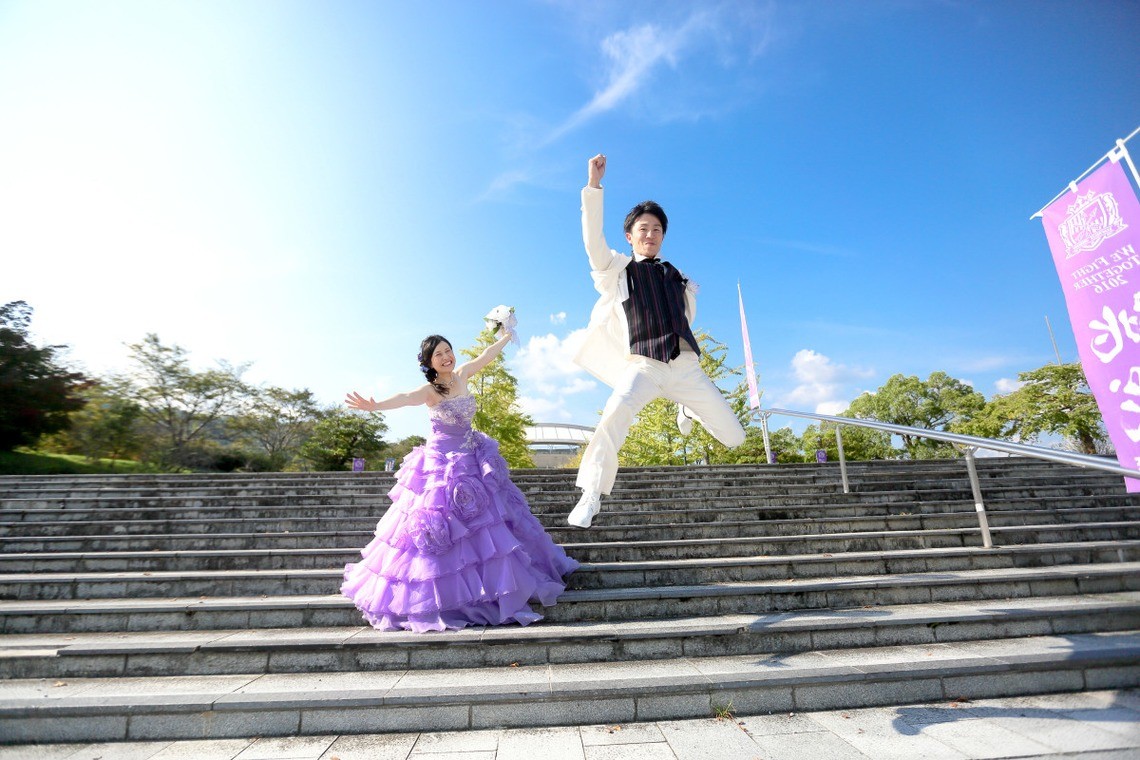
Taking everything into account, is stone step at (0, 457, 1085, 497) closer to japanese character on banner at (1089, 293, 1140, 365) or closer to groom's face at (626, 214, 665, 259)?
japanese character on banner at (1089, 293, 1140, 365)

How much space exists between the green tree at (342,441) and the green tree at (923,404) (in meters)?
34.2

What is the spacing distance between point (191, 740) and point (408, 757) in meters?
1.25

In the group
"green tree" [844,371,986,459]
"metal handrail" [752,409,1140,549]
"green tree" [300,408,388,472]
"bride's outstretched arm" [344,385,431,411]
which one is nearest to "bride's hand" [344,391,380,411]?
"bride's outstretched arm" [344,385,431,411]

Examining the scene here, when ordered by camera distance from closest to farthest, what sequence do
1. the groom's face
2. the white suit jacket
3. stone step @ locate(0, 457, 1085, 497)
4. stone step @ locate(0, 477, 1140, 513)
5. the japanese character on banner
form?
1. the japanese character on banner
2. the white suit jacket
3. the groom's face
4. stone step @ locate(0, 477, 1140, 513)
5. stone step @ locate(0, 457, 1085, 497)

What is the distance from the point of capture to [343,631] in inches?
133

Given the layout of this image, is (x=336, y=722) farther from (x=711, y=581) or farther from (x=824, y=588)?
(x=824, y=588)

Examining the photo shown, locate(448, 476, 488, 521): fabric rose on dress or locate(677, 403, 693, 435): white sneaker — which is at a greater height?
locate(677, 403, 693, 435): white sneaker

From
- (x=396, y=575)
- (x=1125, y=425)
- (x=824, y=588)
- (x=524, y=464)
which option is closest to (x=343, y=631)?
(x=396, y=575)

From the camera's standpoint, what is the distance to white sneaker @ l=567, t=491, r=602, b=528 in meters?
3.38

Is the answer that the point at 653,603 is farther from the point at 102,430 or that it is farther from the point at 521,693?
the point at 102,430

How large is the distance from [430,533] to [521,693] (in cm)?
127

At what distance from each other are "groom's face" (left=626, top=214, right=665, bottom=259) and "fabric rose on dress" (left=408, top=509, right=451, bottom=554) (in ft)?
8.66

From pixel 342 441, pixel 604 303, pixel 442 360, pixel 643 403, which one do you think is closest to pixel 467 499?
pixel 442 360

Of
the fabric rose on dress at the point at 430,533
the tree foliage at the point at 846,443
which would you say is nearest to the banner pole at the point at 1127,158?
the fabric rose on dress at the point at 430,533
